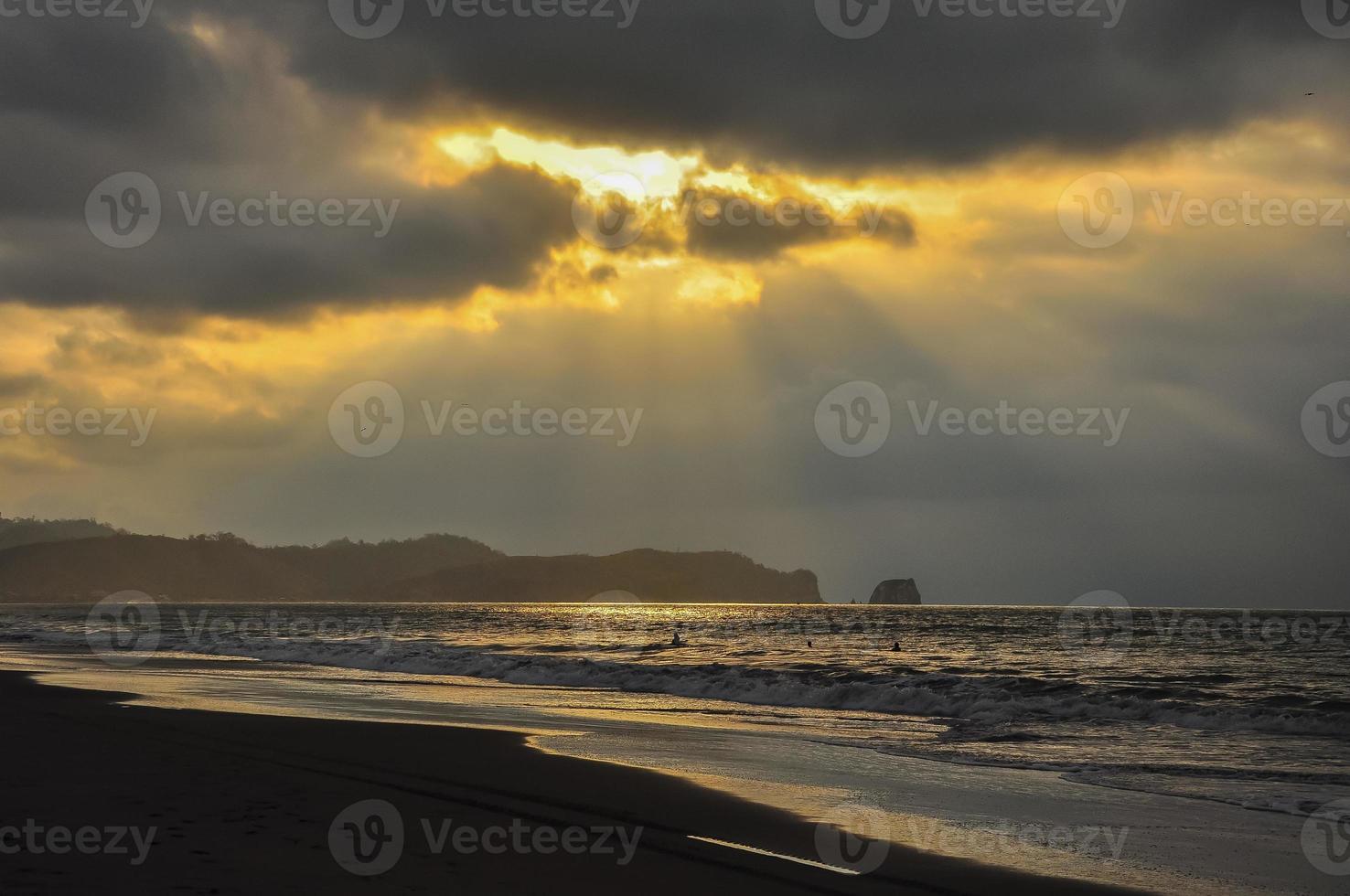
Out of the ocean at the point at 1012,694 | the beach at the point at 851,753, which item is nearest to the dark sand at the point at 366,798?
the beach at the point at 851,753

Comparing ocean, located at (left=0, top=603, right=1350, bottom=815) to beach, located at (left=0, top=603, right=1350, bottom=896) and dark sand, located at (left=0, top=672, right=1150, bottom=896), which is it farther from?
dark sand, located at (left=0, top=672, right=1150, bottom=896)

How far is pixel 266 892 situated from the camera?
855 centimetres

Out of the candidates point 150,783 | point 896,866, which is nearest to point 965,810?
point 896,866

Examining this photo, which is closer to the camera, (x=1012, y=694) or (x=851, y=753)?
(x=851, y=753)

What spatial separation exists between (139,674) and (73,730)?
959 inches

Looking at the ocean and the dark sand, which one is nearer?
the dark sand

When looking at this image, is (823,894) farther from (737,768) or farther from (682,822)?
(737,768)

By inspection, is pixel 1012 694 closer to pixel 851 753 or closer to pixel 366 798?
pixel 851 753

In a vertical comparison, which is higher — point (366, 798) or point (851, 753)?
point (366, 798)

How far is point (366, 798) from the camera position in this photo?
1338cm

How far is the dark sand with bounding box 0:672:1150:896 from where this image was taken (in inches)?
365

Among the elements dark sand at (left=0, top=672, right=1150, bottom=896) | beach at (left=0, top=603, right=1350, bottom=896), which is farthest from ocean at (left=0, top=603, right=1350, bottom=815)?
dark sand at (left=0, top=672, right=1150, bottom=896)

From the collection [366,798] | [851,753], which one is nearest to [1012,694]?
[851,753]

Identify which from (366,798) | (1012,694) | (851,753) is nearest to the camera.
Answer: (366,798)
